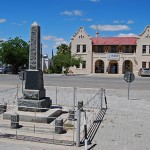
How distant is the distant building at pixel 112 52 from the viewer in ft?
196

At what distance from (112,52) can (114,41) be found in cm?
219

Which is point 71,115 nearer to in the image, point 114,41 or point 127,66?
point 114,41

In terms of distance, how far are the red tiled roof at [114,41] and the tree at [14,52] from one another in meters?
13.4

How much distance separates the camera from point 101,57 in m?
61.5

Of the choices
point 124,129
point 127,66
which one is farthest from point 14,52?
point 124,129

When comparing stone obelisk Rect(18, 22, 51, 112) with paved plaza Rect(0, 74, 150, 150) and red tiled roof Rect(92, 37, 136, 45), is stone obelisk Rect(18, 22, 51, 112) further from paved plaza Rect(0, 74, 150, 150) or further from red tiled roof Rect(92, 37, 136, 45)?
red tiled roof Rect(92, 37, 136, 45)

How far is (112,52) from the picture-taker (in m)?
61.2

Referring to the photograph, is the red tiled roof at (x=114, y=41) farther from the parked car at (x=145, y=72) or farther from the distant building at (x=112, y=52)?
the parked car at (x=145, y=72)

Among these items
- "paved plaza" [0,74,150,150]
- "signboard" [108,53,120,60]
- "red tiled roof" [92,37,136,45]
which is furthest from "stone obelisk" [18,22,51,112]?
"red tiled roof" [92,37,136,45]

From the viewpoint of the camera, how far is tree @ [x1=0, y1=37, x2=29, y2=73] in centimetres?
5775

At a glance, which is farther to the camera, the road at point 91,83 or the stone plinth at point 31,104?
the road at point 91,83

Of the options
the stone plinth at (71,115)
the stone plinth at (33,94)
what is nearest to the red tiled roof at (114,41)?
the stone plinth at (33,94)

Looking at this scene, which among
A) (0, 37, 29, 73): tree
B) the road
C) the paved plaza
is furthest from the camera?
(0, 37, 29, 73): tree

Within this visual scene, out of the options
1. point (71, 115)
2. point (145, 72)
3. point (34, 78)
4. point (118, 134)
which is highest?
point (145, 72)
